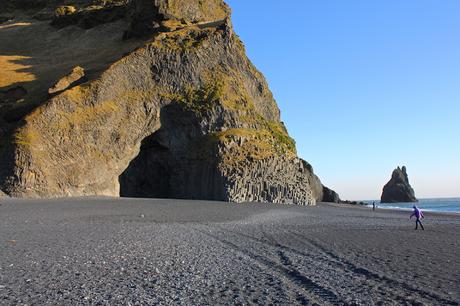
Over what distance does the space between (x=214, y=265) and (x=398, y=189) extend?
177 metres

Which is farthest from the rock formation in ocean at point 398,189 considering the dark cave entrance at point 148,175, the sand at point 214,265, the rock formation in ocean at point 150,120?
the sand at point 214,265

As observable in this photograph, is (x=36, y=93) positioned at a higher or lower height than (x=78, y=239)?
higher

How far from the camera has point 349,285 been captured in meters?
11.7

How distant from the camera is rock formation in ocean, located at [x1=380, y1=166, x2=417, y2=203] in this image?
173625 mm

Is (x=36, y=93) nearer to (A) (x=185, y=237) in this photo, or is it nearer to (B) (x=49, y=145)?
(B) (x=49, y=145)

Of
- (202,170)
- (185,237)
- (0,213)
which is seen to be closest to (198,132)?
(202,170)

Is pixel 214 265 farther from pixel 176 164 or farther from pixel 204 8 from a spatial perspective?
pixel 204 8

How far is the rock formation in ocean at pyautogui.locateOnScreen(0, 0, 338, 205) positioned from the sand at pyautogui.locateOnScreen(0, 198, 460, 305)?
71.0ft

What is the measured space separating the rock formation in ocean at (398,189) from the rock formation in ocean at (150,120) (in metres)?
120

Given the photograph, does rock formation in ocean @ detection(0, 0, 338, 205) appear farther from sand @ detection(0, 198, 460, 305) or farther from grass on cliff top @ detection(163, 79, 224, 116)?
sand @ detection(0, 198, 460, 305)

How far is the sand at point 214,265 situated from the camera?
10.4 meters

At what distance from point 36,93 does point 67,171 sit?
13895 millimetres

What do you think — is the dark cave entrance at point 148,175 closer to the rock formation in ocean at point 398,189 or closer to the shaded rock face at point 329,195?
the shaded rock face at point 329,195

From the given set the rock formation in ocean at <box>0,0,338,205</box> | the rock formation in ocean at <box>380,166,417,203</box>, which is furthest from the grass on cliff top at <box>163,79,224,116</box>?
the rock formation in ocean at <box>380,166,417,203</box>
